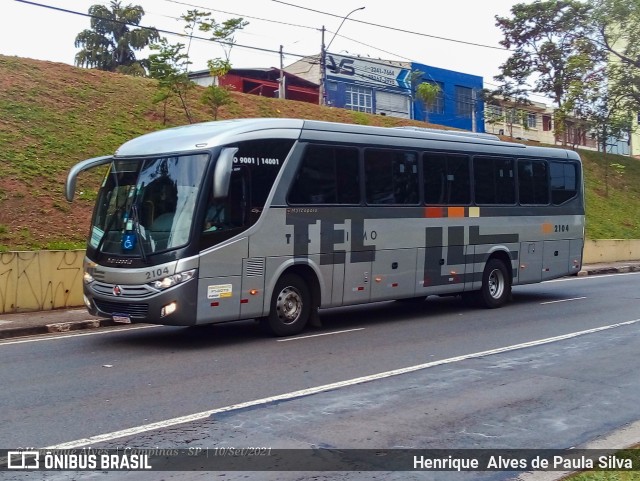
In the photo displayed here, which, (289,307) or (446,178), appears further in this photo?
(446,178)

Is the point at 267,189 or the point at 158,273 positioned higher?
the point at 267,189

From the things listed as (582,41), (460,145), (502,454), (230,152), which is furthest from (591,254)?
(502,454)

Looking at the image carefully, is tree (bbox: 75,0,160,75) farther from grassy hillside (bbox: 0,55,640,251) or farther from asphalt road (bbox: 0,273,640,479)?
asphalt road (bbox: 0,273,640,479)

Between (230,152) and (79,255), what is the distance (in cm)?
597

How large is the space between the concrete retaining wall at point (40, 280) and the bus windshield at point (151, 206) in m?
3.75

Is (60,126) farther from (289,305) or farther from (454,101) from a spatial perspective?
(454,101)

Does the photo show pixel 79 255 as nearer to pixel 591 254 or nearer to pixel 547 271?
pixel 547 271

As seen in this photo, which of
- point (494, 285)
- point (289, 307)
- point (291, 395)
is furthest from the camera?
point (494, 285)

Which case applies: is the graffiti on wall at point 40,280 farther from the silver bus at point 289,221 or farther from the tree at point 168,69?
the tree at point 168,69

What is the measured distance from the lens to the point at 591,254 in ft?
103

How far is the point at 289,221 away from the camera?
1278 cm

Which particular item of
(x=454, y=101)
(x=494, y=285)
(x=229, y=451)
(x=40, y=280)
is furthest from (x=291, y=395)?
(x=454, y=101)

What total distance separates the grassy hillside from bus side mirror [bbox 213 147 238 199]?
799cm

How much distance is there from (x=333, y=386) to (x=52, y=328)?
268 inches
